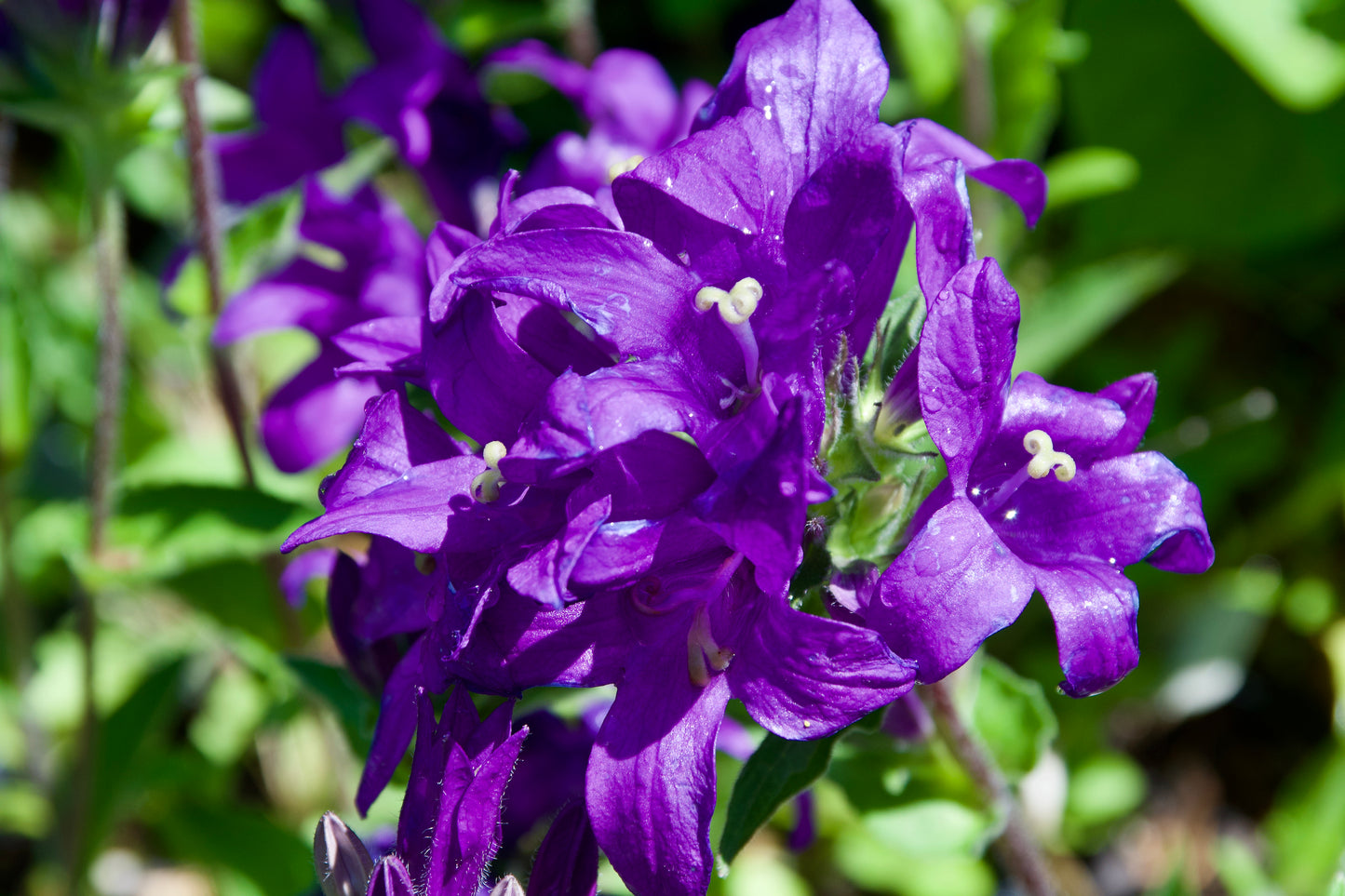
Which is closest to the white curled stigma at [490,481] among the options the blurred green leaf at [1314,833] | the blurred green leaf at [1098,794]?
the blurred green leaf at [1098,794]

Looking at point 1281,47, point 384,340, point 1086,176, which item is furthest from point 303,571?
point 1281,47

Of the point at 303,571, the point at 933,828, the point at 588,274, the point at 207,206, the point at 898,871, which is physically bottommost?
the point at 898,871

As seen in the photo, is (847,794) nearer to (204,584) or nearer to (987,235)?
(987,235)

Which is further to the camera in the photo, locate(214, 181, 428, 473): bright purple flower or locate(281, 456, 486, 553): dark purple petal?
locate(214, 181, 428, 473): bright purple flower

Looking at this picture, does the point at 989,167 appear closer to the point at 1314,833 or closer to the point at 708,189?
the point at 708,189

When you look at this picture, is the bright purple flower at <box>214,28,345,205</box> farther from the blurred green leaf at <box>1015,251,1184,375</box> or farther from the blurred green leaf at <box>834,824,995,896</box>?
the blurred green leaf at <box>834,824,995,896</box>

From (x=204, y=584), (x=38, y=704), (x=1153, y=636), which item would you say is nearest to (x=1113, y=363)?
(x=1153, y=636)

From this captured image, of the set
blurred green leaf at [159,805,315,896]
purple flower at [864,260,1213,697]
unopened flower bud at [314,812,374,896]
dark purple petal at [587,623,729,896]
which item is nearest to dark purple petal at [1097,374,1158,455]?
purple flower at [864,260,1213,697]
